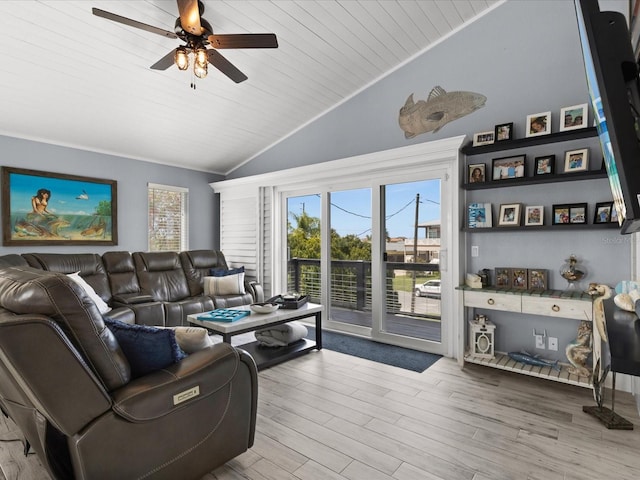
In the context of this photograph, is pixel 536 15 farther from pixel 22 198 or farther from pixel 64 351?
pixel 22 198

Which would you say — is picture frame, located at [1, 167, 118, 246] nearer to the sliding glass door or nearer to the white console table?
the sliding glass door

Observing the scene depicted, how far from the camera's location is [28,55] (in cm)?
299

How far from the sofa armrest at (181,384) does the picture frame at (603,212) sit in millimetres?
2905

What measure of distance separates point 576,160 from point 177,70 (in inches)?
149

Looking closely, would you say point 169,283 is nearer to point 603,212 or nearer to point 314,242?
point 314,242

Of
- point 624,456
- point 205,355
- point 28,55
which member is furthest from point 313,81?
point 624,456

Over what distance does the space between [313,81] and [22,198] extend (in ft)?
12.0

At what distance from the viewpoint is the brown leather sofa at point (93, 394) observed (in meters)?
1.25

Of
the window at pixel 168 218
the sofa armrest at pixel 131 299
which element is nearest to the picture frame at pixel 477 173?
the sofa armrest at pixel 131 299

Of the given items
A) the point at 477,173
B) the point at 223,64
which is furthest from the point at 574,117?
the point at 223,64

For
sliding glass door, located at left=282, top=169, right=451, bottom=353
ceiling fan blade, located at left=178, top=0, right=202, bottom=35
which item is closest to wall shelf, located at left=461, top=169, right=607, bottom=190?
sliding glass door, located at left=282, top=169, right=451, bottom=353

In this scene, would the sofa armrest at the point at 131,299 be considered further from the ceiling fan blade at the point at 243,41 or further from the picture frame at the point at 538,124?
the picture frame at the point at 538,124

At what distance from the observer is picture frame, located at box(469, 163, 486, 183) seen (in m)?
3.39

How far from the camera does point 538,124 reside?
10.2ft
